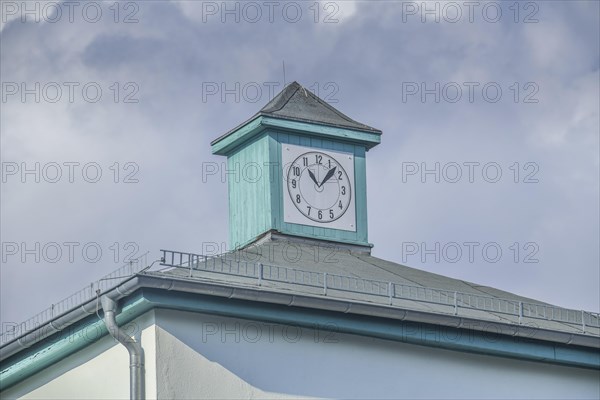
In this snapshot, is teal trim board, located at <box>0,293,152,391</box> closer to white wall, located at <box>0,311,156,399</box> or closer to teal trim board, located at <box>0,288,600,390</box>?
teal trim board, located at <box>0,288,600,390</box>

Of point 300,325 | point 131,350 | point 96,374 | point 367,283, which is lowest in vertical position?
point 96,374

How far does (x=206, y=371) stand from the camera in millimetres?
30250

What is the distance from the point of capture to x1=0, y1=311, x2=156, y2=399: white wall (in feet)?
98.7

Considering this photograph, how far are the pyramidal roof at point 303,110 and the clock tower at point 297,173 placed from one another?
0.9 inches

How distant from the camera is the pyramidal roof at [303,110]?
39250 millimetres

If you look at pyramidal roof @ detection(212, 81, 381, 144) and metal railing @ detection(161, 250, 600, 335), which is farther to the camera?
pyramidal roof @ detection(212, 81, 381, 144)

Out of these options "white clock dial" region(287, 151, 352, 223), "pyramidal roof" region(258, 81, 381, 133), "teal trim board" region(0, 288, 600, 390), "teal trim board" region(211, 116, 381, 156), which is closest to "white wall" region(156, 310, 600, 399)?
"teal trim board" region(0, 288, 600, 390)

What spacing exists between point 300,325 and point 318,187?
8.33 metres

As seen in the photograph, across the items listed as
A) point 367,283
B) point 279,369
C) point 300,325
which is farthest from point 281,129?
point 279,369

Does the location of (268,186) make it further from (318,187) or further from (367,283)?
(367,283)

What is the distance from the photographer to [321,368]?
1236 inches

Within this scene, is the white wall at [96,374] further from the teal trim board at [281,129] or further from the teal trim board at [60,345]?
the teal trim board at [281,129]

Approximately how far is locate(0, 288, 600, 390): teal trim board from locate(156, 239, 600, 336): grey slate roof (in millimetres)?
341

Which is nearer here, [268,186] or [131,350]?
[131,350]
